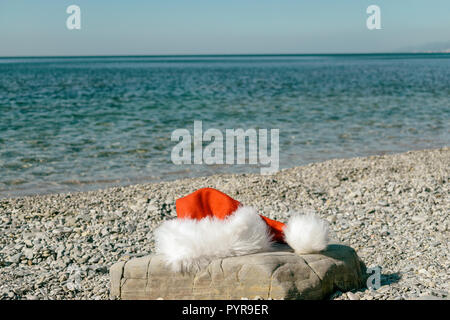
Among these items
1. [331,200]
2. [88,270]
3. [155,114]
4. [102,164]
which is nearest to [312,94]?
[155,114]

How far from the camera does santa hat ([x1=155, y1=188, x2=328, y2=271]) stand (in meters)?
4.20

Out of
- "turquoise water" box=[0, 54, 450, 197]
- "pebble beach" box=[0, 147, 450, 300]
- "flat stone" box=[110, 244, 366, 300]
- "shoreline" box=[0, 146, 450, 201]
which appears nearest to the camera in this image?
"flat stone" box=[110, 244, 366, 300]

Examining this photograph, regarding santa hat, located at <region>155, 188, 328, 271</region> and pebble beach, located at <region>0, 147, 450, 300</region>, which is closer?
santa hat, located at <region>155, 188, 328, 271</region>

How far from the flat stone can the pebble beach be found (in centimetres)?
31

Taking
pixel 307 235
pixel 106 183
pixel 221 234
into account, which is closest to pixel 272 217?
pixel 307 235

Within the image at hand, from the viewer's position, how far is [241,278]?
13.6 feet

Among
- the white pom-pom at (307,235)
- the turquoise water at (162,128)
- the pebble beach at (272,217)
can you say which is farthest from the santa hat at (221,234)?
the turquoise water at (162,128)

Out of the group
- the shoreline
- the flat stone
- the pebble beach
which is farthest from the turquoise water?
the flat stone

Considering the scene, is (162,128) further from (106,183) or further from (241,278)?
(241,278)

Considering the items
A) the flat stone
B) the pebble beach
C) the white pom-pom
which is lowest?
the pebble beach

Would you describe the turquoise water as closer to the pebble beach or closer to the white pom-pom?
the pebble beach

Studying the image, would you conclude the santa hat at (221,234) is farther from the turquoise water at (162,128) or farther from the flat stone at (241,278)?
the turquoise water at (162,128)
